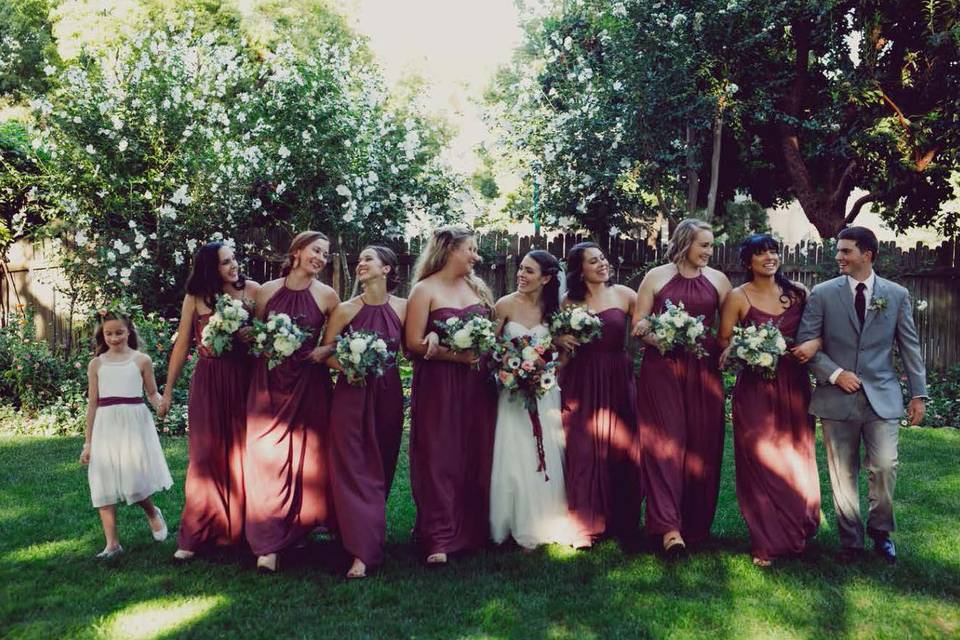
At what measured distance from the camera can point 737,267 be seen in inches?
522

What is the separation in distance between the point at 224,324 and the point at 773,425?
3.86 meters

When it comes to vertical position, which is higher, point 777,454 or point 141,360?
point 141,360

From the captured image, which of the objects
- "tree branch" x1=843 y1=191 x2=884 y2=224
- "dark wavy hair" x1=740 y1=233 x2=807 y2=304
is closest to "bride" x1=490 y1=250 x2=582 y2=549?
"dark wavy hair" x1=740 y1=233 x2=807 y2=304

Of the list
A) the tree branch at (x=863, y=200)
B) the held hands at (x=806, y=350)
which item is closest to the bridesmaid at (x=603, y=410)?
the held hands at (x=806, y=350)

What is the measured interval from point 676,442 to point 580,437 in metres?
0.70

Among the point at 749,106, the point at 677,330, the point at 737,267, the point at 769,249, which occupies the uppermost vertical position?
the point at 749,106

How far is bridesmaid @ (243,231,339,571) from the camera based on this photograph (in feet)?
18.7

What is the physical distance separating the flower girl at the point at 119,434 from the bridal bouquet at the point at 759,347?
4.11 metres

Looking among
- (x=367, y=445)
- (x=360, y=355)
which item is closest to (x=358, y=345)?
(x=360, y=355)

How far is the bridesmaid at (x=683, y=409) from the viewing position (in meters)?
5.97

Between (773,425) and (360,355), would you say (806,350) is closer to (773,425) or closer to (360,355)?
(773,425)

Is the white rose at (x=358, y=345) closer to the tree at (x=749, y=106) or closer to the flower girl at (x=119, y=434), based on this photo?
the flower girl at (x=119, y=434)

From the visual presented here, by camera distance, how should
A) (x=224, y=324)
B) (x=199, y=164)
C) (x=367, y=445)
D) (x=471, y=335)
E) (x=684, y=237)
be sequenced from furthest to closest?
(x=199, y=164)
(x=684, y=237)
(x=367, y=445)
(x=471, y=335)
(x=224, y=324)

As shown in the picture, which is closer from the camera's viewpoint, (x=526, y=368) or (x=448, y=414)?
(x=526, y=368)
